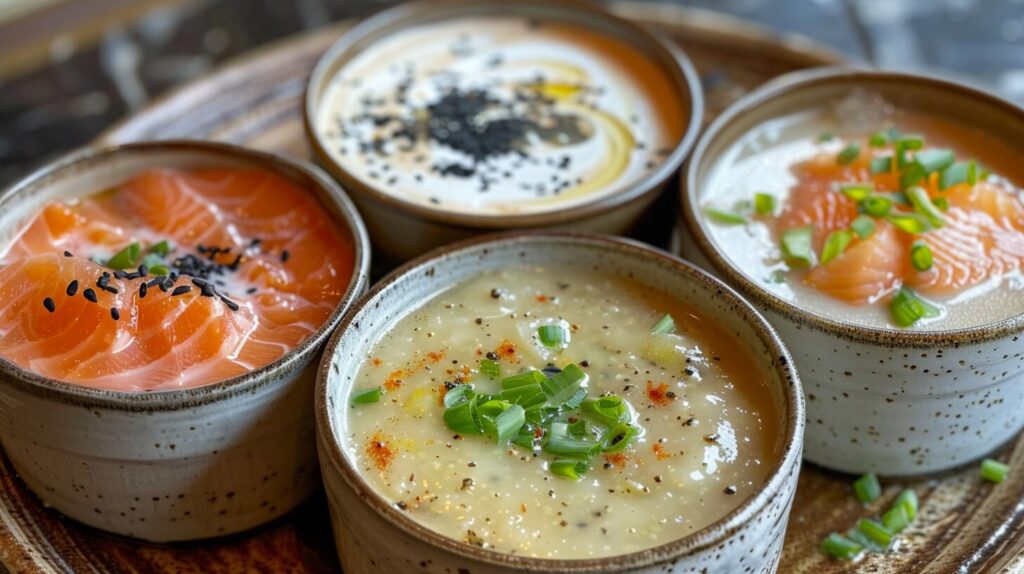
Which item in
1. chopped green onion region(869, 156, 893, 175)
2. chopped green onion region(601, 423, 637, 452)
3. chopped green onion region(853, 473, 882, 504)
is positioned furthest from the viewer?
chopped green onion region(869, 156, 893, 175)

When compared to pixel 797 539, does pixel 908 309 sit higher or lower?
higher

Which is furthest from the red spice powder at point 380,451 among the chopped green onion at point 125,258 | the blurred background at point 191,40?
the blurred background at point 191,40

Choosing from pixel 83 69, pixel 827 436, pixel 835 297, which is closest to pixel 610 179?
pixel 835 297

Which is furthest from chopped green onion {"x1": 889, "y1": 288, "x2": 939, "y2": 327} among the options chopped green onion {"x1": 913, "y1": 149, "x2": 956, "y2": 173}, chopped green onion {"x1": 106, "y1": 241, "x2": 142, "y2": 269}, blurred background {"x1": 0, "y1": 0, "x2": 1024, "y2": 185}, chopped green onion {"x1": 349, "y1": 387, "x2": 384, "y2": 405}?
blurred background {"x1": 0, "y1": 0, "x2": 1024, "y2": 185}

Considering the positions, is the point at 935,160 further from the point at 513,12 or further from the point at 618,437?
the point at 513,12

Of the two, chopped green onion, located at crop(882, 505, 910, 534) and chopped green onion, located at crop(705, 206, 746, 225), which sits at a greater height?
chopped green onion, located at crop(705, 206, 746, 225)

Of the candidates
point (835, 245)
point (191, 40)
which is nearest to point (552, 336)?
point (835, 245)

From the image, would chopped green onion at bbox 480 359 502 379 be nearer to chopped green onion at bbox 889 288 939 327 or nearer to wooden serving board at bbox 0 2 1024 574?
wooden serving board at bbox 0 2 1024 574
